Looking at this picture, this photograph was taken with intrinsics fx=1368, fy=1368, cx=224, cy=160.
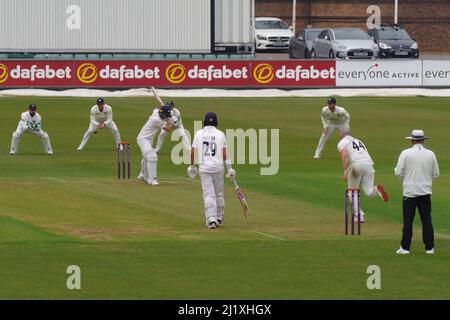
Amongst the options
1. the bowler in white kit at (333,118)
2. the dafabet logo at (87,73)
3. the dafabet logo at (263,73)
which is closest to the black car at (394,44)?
the dafabet logo at (263,73)

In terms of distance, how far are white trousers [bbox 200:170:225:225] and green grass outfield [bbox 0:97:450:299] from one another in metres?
0.33

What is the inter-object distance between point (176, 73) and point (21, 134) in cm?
2128

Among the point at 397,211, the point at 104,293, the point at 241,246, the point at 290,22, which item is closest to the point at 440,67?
the point at 290,22

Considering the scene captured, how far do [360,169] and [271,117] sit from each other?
24.6m

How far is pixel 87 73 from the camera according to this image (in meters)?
57.2

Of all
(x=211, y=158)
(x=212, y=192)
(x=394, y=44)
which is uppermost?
(x=394, y=44)

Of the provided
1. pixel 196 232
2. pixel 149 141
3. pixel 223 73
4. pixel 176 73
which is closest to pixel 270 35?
pixel 223 73

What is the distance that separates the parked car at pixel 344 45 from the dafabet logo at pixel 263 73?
→ 5867 millimetres

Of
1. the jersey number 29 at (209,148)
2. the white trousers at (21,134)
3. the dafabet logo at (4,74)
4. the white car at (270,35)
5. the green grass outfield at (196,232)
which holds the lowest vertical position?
the green grass outfield at (196,232)

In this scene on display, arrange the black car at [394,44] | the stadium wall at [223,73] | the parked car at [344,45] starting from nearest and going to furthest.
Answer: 1. the stadium wall at [223,73]
2. the parked car at [344,45]
3. the black car at [394,44]

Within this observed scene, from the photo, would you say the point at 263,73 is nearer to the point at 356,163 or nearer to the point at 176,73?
the point at 176,73

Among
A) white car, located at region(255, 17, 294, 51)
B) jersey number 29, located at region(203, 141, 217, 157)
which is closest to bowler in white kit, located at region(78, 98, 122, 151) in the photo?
jersey number 29, located at region(203, 141, 217, 157)

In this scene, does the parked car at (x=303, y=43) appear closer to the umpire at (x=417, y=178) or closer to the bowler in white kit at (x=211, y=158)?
the bowler in white kit at (x=211, y=158)

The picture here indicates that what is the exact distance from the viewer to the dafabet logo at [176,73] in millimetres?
57750
